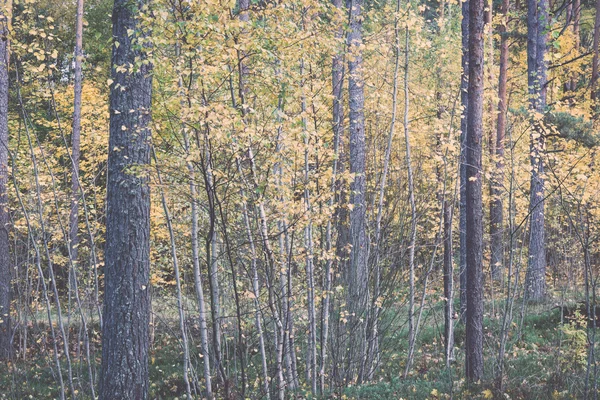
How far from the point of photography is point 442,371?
8.17 meters

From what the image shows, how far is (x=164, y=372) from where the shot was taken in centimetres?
1111

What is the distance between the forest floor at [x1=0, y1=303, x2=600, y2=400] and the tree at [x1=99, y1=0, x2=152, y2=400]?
517 millimetres

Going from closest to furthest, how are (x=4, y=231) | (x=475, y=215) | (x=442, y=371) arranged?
(x=475, y=215) → (x=442, y=371) → (x=4, y=231)

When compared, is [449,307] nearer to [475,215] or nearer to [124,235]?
[475,215]

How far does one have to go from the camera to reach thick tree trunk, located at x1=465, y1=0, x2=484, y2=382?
23.6ft

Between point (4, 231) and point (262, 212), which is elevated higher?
point (262, 212)

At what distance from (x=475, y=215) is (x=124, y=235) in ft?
14.5

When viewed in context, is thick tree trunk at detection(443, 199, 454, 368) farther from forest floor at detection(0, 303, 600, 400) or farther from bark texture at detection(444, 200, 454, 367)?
forest floor at detection(0, 303, 600, 400)

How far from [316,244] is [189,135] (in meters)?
3.83

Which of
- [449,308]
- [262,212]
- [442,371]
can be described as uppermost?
[262,212]

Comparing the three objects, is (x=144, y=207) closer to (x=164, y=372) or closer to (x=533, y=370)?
(x=533, y=370)

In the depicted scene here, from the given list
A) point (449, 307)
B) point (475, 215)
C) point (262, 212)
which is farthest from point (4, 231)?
point (475, 215)

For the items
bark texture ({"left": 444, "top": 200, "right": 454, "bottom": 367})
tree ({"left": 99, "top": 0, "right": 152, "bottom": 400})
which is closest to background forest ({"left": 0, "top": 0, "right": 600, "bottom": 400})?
tree ({"left": 99, "top": 0, "right": 152, "bottom": 400})

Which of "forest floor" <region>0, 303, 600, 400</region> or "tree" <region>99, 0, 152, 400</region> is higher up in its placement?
"tree" <region>99, 0, 152, 400</region>
